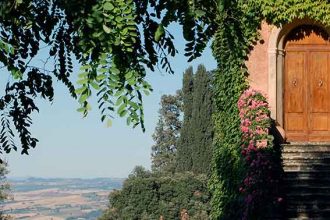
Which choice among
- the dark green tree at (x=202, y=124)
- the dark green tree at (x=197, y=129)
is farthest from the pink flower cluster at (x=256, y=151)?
the dark green tree at (x=197, y=129)

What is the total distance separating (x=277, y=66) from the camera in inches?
602

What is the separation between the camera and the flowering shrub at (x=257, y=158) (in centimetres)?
1191

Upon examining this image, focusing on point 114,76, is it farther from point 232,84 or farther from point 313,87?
point 313,87

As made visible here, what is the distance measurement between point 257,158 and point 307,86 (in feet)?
11.9

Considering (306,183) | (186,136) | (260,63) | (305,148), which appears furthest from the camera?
(186,136)

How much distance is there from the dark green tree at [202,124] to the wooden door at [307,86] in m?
20.6

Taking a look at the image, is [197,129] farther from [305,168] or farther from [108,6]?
[108,6]

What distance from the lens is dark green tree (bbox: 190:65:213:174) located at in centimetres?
3684

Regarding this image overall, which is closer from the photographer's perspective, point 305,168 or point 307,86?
point 305,168

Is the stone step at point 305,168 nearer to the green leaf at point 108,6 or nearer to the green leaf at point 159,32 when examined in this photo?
the green leaf at point 159,32

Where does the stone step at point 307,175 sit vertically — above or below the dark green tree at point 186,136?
below

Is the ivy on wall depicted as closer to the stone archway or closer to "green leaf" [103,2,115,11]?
the stone archway

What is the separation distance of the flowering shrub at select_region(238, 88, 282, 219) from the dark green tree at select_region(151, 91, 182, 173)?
31.9 metres

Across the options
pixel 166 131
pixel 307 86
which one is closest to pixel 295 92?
pixel 307 86
